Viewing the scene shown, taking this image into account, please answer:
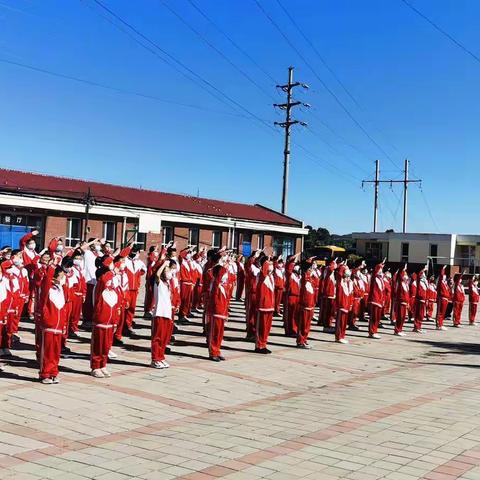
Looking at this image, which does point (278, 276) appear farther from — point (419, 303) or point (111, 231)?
point (111, 231)

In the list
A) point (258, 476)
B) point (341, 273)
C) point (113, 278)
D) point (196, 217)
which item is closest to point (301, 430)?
point (258, 476)

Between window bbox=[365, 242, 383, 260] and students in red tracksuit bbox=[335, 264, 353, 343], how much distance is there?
36.5 meters

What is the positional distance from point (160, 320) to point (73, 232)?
19455 mm

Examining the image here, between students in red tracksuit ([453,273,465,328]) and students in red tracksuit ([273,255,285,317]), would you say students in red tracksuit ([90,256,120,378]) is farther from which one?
students in red tracksuit ([453,273,465,328])

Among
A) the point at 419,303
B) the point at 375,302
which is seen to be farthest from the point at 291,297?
the point at 419,303

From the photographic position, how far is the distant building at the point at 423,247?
45.0 meters

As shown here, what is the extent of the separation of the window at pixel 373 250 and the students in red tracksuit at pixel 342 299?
120 feet

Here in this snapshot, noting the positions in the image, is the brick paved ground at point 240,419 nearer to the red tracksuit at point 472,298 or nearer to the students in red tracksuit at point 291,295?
the students in red tracksuit at point 291,295

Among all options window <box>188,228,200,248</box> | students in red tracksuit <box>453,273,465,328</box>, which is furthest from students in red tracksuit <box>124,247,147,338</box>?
window <box>188,228,200,248</box>

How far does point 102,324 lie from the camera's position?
342 inches

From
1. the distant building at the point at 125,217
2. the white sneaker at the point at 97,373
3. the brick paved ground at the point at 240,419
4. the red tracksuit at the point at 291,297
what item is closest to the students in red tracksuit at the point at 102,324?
the white sneaker at the point at 97,373

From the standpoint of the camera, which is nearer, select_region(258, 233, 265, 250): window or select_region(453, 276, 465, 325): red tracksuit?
select_region(453, 276, 465, 325): red tracksuit

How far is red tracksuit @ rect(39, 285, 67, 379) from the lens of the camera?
26.8 ft

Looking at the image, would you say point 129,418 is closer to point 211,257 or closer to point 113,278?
point 113,278
